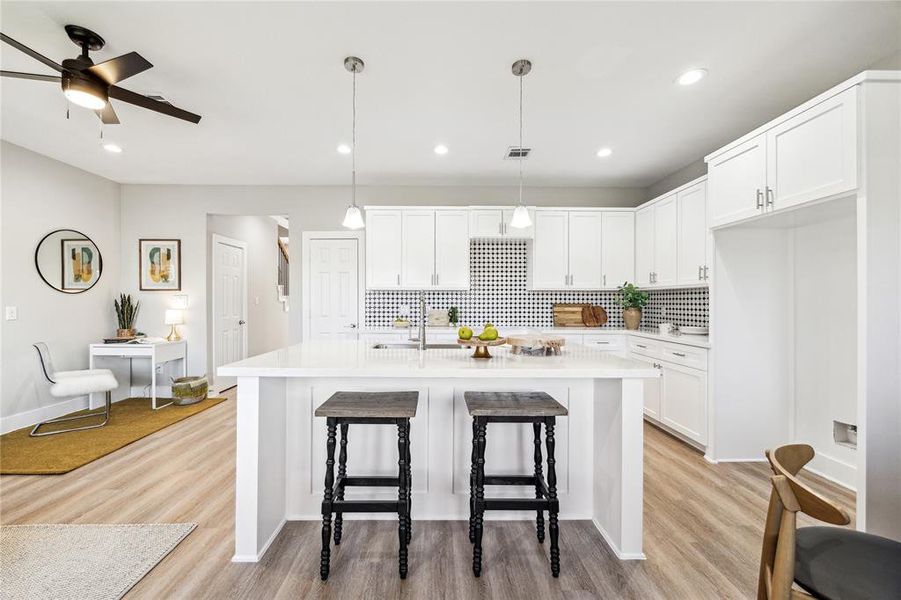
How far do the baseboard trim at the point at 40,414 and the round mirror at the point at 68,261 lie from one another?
1.22m

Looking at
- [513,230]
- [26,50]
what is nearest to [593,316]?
[513,230]

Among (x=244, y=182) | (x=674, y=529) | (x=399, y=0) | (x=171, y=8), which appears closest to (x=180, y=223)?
(x=244, y=182)

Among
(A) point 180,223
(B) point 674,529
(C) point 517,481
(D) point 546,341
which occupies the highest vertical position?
(A) point 180,223

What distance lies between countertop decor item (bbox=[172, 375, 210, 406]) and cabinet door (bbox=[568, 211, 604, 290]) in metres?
4.64

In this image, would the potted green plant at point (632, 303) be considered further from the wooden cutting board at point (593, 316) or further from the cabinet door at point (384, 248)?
the cabinet door at point (384, 248)

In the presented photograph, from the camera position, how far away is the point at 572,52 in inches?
92.9

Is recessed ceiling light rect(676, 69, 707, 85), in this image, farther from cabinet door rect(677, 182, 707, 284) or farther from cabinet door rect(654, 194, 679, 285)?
cabinet door rect(654, 194, 679, 285)

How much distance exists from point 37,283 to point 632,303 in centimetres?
639

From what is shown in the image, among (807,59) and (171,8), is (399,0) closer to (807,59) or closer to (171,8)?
(171,8)

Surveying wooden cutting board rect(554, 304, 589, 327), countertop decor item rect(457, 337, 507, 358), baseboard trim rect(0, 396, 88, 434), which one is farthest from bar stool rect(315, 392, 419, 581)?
baseboard trim rect(0, 396, 88, 434)

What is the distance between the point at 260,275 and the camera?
6.85 metres

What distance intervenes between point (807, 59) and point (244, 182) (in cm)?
541

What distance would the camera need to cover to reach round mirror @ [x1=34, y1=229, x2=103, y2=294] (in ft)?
13.7

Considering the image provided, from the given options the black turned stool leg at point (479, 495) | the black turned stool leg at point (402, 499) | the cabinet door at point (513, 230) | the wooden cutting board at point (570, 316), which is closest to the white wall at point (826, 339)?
the wooden cutting board at point (570, 316)
